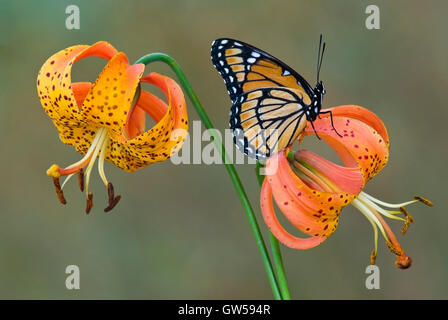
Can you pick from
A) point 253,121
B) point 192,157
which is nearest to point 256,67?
point 253,121

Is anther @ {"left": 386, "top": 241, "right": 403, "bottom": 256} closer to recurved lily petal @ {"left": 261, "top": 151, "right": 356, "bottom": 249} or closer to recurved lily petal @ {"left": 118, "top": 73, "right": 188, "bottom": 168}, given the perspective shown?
recurved lily petal @ {"left": 261, "top": 151, "right": 356, "bottom": 249}

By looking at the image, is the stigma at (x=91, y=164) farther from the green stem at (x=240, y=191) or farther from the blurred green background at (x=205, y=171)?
the blurred green background at (x=205, y=171)

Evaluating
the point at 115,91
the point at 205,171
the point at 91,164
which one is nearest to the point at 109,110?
the point at 115,91

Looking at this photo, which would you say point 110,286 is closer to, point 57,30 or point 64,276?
point 64,276

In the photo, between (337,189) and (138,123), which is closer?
(337,189)

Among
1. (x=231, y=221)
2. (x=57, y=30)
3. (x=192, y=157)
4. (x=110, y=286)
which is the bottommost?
(x=110, y=286)

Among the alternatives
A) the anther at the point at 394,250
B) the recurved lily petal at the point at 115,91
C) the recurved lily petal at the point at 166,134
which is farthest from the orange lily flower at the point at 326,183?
the recurved lily petal at the point at 115,91

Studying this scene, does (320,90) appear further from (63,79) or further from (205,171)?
(205,171)
